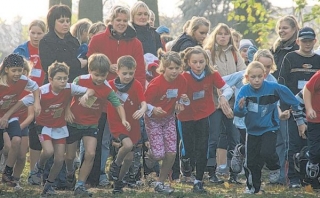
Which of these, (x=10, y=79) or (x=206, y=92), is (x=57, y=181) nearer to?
(x=10, y=79)

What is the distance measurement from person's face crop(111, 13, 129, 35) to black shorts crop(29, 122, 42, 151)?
1.74m

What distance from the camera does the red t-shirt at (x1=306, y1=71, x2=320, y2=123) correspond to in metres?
10.4

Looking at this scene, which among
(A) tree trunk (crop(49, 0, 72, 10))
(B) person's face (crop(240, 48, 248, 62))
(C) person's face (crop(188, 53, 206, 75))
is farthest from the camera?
(A) tree trunk (crop(49, 0, 72, 10))

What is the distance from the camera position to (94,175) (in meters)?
10.5


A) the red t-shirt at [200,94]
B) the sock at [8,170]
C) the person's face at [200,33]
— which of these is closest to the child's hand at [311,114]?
the red t-shirt at [200,94]

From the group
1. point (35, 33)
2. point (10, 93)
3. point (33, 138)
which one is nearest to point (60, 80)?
point (10, 93)

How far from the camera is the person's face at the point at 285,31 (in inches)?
451

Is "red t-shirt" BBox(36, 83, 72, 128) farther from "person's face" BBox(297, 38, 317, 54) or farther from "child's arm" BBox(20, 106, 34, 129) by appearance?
"person's face" BBox(297, 38, 317, 54)

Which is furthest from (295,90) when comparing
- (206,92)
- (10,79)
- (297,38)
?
(10,79)

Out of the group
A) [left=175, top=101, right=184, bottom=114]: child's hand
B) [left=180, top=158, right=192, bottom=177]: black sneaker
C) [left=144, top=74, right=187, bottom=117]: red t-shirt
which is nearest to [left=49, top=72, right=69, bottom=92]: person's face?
[left=144, top=74, right=187, bottom=117]: red t-shirt

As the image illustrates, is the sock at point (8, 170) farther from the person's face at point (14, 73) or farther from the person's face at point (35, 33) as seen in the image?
the person's face at point (35, 33)

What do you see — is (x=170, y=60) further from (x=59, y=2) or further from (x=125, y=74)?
(x=59, y=2)

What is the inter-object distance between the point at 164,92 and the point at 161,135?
1.84 feet

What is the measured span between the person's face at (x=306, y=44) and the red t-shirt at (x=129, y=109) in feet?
8.06
